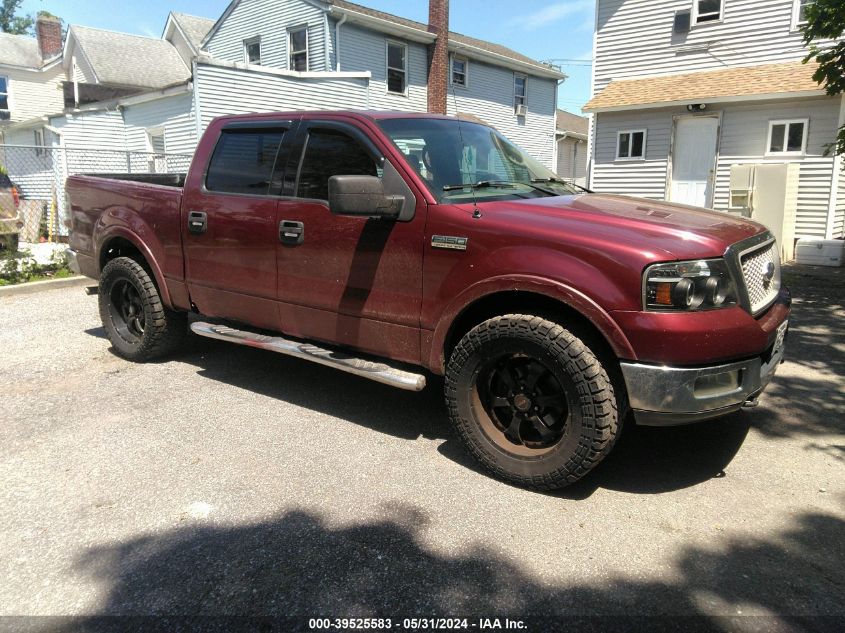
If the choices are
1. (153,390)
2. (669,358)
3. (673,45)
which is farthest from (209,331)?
(673,45)

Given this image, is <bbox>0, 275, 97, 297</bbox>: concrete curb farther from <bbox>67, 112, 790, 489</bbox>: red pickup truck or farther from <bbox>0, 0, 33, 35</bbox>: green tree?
<bbox>0, 0, 33, 35</bbox>: green tree

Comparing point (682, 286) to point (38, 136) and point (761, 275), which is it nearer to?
point (761, 275)

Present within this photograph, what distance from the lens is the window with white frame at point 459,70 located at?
934 inches

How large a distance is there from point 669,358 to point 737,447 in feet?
4.64

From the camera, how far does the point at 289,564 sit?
110 inches

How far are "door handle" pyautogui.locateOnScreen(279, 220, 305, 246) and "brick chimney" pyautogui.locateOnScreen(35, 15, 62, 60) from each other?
33.9 m

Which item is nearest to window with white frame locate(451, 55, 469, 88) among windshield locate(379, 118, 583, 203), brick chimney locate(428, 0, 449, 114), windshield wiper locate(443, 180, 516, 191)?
brick chimney locate(428, 0, 449, 114)

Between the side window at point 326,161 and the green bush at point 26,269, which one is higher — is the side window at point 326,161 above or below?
above

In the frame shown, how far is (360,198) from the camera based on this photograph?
3539 millimetres

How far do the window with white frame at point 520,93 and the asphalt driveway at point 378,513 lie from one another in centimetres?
2372

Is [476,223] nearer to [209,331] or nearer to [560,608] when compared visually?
[560,608]

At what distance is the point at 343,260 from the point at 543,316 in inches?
53.4

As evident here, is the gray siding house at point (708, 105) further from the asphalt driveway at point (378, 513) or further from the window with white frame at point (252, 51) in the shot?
the window with white frame at point (252, 51)

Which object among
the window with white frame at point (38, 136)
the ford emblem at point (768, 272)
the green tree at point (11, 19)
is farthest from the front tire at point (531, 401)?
the green tree at point (11, 19)
